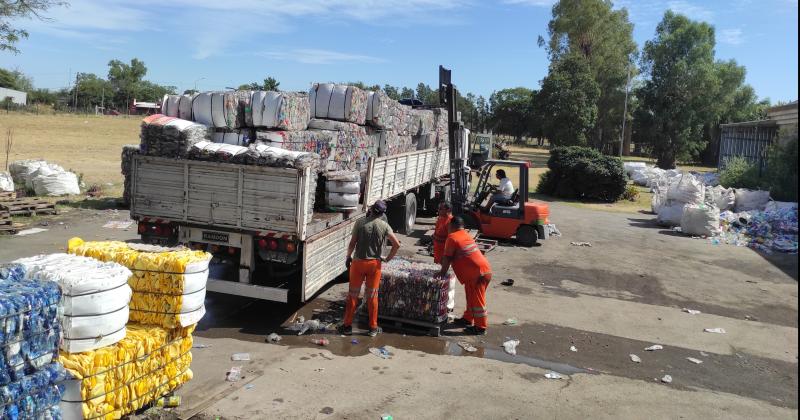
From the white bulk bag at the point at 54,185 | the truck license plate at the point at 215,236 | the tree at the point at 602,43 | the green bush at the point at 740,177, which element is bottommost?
the truck license plate at the point at 215,236

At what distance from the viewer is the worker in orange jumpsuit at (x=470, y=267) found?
24.4 ft

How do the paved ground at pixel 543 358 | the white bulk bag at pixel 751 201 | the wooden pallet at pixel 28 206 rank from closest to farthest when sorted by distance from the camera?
the paved ground at pixel 543 358 < the wooden pallet at pixel 28 206 < the white bulk bag at pixel 751 201

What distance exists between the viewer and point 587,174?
23.0 meters

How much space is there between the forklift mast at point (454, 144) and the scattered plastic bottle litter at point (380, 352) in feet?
22.8

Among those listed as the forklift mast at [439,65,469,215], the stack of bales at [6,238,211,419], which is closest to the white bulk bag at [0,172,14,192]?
the forklift mast at [439,65,469,215]

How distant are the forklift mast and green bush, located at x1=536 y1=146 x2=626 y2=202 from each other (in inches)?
417

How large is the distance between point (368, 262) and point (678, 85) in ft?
128

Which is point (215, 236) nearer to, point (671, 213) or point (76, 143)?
point (671, 213)

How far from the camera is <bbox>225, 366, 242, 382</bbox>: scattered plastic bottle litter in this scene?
18.9 ft

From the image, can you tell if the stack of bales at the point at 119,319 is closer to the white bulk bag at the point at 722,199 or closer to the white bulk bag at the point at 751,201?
the white bulk bag at the point at 722,199

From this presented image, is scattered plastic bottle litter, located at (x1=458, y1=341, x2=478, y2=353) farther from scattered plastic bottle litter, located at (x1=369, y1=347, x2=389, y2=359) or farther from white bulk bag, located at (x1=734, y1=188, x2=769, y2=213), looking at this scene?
white bulk bag, located at (x1=734, y1=188, x2=769, y2=213)

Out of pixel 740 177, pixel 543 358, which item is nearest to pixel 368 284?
pixel 543 358

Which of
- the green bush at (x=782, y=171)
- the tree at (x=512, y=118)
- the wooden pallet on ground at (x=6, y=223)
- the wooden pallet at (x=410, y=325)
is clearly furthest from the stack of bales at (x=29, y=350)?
the tree at (x=512, y=118)

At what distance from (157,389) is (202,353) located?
5.17ft
